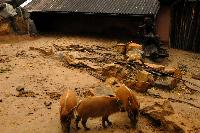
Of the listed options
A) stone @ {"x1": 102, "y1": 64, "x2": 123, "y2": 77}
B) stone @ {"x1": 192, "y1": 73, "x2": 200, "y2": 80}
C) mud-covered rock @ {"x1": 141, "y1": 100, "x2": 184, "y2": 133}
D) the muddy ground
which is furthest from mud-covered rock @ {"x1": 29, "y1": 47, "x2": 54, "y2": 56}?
mud-covered rock @ {"x1": 141, "y1": 100, "x2": 184, "y2": 133}

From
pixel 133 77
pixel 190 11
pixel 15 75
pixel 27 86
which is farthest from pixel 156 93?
pixel 190 11

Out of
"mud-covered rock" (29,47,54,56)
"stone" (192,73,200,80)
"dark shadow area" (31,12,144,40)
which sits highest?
"dark shadow area" (31,12,144,40)

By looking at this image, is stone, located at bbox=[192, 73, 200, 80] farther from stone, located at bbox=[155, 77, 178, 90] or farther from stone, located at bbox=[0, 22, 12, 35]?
stone, located at bbox=[0, 22, 12, 35]

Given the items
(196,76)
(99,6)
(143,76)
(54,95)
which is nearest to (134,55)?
(143,76)

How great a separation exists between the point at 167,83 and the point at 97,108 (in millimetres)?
4174

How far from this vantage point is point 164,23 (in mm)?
17078

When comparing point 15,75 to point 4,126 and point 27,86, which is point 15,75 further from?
point 4,126

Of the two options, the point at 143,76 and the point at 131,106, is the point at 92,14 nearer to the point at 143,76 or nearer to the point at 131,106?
the point at 143,76

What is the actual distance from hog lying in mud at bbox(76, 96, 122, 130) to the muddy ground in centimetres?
32

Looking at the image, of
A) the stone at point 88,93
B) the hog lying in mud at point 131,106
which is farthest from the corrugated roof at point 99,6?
the hog lying in mud at point 131,106

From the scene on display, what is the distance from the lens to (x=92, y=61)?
12.7m

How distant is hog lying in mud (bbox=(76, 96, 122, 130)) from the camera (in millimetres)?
7465

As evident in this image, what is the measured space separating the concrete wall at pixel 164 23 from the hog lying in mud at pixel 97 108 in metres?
10.1

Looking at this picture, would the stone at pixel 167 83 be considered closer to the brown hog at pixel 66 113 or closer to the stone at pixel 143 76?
the stone at pixel 143 76
